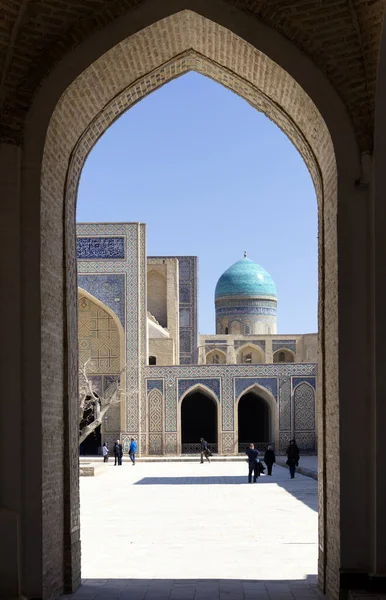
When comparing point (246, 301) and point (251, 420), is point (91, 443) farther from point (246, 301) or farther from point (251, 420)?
point (246, 301)

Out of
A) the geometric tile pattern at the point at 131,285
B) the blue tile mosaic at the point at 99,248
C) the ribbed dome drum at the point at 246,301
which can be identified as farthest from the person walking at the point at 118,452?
the ribbed dome drum at the point at 246,301

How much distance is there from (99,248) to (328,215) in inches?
733

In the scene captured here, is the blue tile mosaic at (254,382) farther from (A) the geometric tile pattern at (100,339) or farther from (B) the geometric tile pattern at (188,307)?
(B) the geometric tile pattern at (188,307)

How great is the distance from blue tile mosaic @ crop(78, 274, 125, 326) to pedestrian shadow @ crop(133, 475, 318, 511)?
25.0 ft

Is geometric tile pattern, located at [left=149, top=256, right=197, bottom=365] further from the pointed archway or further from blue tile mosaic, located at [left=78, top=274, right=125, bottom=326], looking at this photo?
blue tile mosaic, located at [left=78, top=274, right=125, bottom=326]

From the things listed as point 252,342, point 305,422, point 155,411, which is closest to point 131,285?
point 155,411

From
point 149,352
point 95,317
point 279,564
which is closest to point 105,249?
point 95,317

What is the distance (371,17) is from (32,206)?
93.9 inches

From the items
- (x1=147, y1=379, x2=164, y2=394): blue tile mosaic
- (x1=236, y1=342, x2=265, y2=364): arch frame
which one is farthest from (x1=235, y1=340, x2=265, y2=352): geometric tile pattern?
(x1=147, y1=379, x2=164, y2=394): blue tile mosaic

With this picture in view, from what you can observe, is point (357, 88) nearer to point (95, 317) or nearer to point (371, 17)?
point (371, 17)

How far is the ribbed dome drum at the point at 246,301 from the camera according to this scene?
37250 mm

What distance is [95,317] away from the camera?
2438 centimetres

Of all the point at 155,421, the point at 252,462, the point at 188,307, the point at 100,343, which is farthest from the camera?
the point at 188,307

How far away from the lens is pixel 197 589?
5.86m
